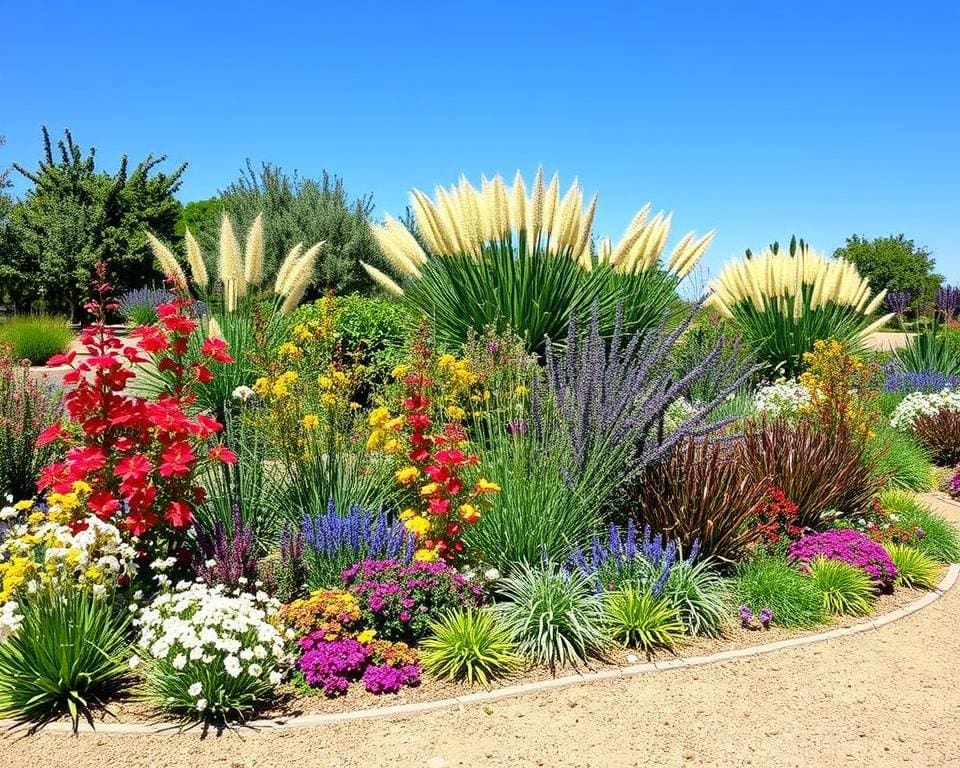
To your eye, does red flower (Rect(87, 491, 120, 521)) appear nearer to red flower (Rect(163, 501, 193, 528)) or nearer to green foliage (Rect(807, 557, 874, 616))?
red flower (Rect(163, 501, 193, 528))

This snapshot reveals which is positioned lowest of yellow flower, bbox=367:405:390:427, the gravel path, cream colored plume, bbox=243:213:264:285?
the gravel path

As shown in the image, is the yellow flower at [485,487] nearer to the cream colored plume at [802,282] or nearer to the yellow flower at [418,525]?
the yellow flower at [418,525]

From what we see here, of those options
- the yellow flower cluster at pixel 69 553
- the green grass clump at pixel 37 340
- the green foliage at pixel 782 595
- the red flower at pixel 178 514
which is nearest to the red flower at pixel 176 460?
the red flower at pixel 178 514

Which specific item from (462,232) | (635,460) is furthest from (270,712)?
(462,232)

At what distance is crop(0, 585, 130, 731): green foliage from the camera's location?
3.88 metres

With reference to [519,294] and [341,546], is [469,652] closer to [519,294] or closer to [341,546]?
[341,546]

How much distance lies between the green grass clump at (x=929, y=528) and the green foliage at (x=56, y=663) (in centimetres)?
588

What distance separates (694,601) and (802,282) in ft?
34.8

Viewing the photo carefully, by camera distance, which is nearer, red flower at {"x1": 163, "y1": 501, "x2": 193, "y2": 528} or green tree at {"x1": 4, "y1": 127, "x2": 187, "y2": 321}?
red flower at {"x1": 163, "y1": 501, "x2": 193, "y2": 528}

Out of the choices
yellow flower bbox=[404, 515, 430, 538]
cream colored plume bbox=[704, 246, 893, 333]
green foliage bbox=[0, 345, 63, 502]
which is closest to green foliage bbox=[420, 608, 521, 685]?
yellow flower bbox=[404, 515, 430, 538]

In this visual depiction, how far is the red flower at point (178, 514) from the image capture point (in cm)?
456

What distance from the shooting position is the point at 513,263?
1004cm

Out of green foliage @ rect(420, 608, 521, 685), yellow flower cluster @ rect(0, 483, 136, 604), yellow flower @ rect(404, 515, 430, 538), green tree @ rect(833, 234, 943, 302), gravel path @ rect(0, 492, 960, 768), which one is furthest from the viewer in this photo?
green tree @ rect(833, 234, 943, 302)

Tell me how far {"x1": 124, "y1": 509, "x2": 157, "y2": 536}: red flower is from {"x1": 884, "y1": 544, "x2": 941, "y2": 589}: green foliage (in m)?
5.07
